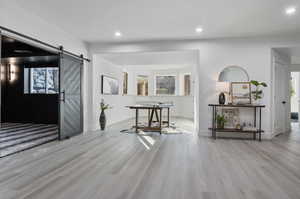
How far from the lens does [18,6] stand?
3.47 meters

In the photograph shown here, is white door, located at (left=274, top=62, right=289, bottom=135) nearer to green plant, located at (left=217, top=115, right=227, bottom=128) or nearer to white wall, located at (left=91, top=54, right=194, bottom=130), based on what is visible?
green plant, located at (left=217, top=115, right=227, bottom=128)

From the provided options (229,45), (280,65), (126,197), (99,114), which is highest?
(229,45)

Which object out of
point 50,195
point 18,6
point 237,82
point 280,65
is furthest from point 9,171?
point 280,65

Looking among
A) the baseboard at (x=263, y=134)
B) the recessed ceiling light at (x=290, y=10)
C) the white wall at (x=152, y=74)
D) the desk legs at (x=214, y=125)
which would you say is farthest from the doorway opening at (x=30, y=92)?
the recessed ceiling light at (x=290, y=10)

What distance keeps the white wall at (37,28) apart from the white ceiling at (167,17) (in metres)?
0.13

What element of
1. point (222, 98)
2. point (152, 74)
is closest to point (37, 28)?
point (222, 98)

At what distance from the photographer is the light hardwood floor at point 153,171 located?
83.6 inches

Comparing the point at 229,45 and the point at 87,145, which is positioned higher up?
the point at 229,45

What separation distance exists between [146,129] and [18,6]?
13.6 feet

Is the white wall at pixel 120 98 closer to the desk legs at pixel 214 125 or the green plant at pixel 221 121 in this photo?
the desk legs at pixel 214 125

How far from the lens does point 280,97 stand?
5.89m

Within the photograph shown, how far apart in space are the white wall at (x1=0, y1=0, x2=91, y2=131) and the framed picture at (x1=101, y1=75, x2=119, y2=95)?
32.6 inches

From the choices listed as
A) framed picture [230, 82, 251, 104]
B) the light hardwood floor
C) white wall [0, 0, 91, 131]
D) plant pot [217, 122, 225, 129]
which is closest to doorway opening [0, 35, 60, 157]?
white wall [0, 0, 91, 131]

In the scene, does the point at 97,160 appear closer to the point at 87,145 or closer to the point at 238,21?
the point at 87,145
